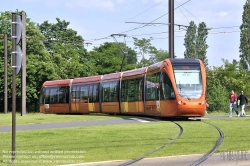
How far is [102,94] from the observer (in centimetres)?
3794

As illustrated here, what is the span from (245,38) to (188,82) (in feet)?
220

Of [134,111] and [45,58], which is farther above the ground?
[45,58]

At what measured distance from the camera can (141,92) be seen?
3089 centimetres

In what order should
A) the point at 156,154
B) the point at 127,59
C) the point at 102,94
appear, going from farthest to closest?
the point at 127,59, the point at 102,94, the point at 156,154

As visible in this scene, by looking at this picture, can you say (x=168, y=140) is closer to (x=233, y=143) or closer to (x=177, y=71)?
(x=233, y=143)

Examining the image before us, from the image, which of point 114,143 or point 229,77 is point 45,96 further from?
point 229,77

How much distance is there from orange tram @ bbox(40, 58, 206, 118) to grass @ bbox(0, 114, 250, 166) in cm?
477

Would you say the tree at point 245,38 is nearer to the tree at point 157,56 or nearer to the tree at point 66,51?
the tree at point 157,56

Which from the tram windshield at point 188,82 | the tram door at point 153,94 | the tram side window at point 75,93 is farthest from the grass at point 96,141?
the tram side window at point 75,93

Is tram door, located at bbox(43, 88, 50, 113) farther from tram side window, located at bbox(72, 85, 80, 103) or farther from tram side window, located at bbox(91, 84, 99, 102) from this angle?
tram side window, located at bbox(91, 84, 99, 102)

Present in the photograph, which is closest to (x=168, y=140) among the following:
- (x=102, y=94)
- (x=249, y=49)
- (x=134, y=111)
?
(x=134, y=111)

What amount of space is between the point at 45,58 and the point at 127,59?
146 feet

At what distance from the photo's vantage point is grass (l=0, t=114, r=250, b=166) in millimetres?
13695

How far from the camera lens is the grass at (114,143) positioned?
539 inches
